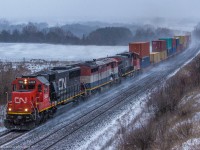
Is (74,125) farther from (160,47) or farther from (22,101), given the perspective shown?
(160,47)

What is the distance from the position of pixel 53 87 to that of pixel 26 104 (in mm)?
3265

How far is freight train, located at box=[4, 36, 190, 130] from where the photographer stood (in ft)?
66.9

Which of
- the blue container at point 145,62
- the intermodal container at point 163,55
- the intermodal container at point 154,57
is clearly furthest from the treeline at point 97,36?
the blue container at point 145,62

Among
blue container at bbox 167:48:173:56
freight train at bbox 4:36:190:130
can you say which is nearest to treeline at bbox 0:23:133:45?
blue container at bbox 167:48:173:56

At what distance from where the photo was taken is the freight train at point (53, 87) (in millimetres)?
20406

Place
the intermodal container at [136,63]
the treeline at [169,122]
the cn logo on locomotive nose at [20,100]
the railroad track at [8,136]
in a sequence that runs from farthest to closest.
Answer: the intermodal container at [136,63], the cn logo on locomotive nose at [20,100], the railroad track at [8,136], the treeline at [169,122]

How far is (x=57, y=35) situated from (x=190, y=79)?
99.2 m

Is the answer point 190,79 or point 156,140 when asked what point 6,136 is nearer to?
point 156,140

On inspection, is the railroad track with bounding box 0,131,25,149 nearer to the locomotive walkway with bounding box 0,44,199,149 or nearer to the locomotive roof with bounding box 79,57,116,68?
the locomotive walkway with bounding box 0,44,199,149

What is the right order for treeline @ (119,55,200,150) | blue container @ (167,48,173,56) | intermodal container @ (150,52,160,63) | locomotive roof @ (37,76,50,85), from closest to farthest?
treeline @ (119,55,200,150) < locomotive roof @ (37,76,50,85) < intermodal container @ (150,52,160,63) < blue container @ (167,48,173,56)

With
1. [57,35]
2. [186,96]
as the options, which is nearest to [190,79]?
[186,96]

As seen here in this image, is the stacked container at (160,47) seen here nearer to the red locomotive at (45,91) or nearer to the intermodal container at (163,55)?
the intermodal container at (163,55)

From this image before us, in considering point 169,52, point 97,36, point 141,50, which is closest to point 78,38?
point 97,36

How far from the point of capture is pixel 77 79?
29062mm
